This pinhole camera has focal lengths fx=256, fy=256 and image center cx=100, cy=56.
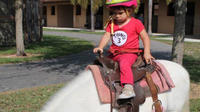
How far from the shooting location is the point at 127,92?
8.54 ft

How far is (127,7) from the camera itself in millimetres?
2945

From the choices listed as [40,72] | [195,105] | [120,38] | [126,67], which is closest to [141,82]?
[126,67]

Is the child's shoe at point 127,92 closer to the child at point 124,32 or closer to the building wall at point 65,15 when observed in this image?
the child at point 124,32

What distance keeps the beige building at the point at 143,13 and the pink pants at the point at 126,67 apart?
820 inches

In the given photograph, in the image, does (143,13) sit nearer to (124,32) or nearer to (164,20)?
(164,20)

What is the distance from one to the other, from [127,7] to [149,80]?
0.87 m

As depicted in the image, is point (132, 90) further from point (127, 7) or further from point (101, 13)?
point (101, 13)

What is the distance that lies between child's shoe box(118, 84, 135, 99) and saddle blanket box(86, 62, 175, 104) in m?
0.14

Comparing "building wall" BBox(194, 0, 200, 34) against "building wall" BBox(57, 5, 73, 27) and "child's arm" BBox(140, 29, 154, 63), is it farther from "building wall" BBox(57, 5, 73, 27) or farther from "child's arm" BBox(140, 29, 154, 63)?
"child's arm" BBox(140, 29, 154, 63)

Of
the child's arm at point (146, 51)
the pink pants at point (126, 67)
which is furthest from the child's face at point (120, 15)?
the pink pants at point (126, 67)

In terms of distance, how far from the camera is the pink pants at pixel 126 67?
270 cm

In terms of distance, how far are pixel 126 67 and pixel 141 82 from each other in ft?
1.00

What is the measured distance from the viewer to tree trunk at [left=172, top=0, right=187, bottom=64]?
19.5 ft

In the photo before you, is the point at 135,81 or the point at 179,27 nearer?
the point at 135,81
